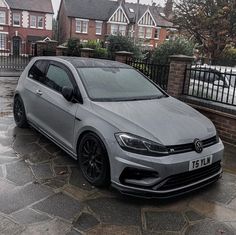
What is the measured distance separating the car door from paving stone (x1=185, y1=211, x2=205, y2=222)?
179cm

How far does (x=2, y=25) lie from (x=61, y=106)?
41.0 metres

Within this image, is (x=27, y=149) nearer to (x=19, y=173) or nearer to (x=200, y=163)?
(x=19, y=173)

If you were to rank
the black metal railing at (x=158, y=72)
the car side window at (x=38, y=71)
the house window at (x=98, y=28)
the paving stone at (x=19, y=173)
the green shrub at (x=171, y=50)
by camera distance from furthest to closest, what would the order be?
the house window at (x=98, y=28) → the green shrub at (x=171, y=50) → the black metal railing at (x=158, y=72) → the car side window at (x=38, y=71) → the paving stone at (x=19, y=173)

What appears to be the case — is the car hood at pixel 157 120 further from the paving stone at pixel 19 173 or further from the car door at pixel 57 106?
the paving stone at pixel 19 173

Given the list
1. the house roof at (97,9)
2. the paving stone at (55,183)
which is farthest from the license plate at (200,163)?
the house roof at (97,9)

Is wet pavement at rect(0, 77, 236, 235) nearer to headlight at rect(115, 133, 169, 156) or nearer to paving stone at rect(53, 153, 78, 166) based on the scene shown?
paving stone at rect(53, 153, 78, 166)

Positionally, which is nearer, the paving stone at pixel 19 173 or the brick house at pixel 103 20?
the paving stone at pixel 19 173

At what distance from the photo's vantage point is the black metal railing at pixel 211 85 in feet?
20.4

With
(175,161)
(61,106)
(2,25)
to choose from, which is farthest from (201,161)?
(2,25)

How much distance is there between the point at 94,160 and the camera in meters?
3.91

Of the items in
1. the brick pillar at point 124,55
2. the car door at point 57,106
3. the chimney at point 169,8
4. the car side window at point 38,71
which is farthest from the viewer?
the chimney at point 169,8

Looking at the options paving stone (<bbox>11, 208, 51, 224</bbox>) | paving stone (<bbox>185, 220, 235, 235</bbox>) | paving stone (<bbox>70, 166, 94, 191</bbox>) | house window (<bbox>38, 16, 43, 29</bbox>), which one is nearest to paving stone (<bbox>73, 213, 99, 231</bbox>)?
paving stone (<bbox>11, 208, 51, 224</bbox>)

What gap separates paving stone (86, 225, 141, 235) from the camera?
9.97 feet

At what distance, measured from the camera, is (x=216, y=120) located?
244 inches
